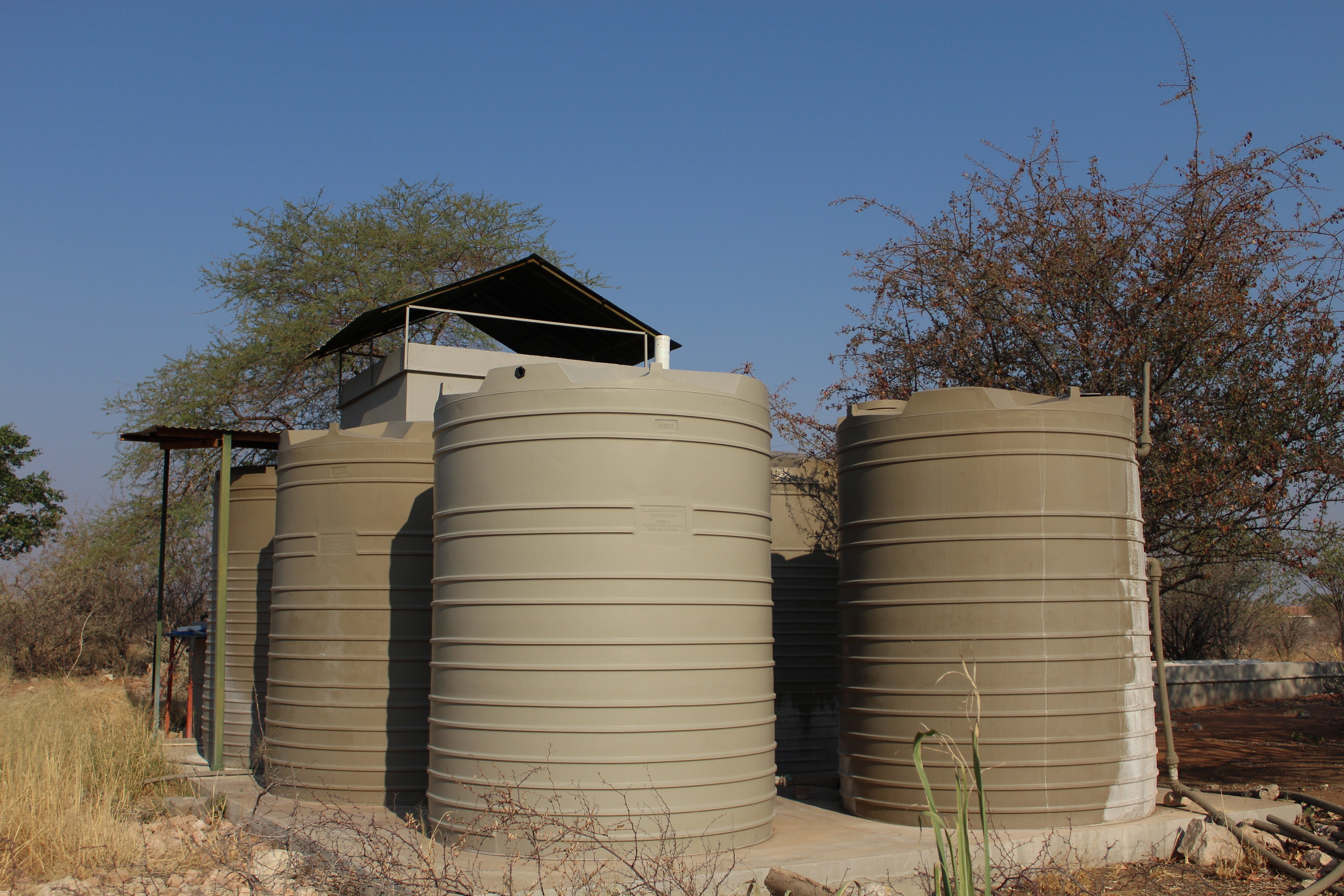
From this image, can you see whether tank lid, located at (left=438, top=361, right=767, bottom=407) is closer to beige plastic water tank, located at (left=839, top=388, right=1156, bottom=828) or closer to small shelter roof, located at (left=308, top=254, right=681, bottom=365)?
beige plastic water tank, located at (left=839, top=388, right=1156, bottom=828)

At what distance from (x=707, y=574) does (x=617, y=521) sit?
64 cm

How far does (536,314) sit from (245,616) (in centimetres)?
579

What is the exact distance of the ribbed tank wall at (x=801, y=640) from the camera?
33.1 feet

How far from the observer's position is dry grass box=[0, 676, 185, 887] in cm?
692

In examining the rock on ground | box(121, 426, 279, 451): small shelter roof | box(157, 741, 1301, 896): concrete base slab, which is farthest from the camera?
box(121, 426, 279, 451): small shelter roof

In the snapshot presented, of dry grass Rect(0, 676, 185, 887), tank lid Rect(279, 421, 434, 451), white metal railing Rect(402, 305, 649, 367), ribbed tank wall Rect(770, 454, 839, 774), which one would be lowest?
dry grass Rect(0, 676, 185, 887)

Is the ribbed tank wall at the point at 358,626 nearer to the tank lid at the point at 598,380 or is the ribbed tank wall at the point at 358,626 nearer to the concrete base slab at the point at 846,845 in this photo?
the concrete base slab at the point at 846,845

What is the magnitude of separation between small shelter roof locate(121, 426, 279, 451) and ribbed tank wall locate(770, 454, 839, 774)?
→ 535cm

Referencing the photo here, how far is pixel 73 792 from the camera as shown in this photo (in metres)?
8.09

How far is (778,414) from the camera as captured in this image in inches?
516

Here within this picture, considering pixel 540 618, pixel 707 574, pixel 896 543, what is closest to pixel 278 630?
pixel 540 618

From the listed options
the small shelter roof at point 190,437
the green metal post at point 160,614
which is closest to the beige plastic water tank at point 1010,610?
the small shelter roof at point 190,437

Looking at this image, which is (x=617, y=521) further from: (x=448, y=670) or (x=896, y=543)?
(x=896, y=543)

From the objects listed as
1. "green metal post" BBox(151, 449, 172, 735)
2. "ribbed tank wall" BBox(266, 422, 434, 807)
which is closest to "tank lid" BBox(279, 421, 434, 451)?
"ribbed tank wall" BBox(266, 422, 434, 807)
